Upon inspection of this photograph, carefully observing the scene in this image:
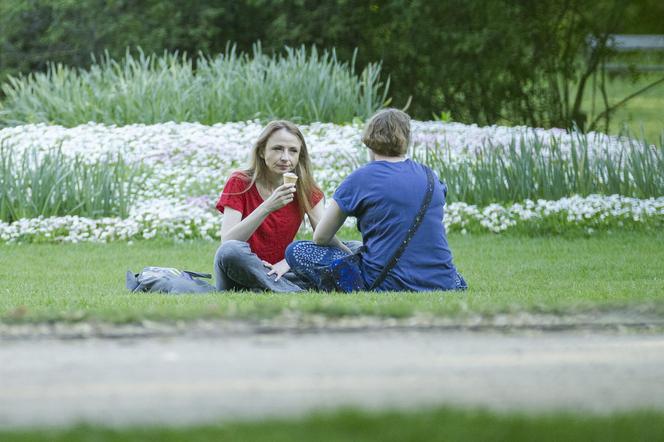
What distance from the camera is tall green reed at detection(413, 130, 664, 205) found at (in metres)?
9.79

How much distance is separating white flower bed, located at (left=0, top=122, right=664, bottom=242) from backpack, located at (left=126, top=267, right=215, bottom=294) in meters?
2.80

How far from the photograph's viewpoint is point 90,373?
3568 mm

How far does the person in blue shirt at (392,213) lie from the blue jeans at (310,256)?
0.07ft

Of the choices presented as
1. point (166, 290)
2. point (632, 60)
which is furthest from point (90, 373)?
point (632, 60)

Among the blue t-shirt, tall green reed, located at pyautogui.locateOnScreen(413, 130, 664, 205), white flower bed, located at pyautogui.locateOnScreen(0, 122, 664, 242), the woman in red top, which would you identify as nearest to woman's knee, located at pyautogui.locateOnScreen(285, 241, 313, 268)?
the woman in red top

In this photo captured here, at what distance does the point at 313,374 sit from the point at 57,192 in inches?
262

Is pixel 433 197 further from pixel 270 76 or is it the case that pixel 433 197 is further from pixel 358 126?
pixel 270 76

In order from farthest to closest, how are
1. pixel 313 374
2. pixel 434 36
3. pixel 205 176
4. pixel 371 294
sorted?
pixel 434 36 < pixel 205 176 < pixel 371 294 < pixel 313 374

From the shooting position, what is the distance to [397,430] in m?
2.86

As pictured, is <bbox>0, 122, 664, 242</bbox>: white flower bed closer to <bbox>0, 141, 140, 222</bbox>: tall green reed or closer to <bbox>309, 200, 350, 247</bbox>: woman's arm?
<bbox>0, 141, 140, 222</bbox>: tall green reed

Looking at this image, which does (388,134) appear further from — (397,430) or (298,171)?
(397,430)

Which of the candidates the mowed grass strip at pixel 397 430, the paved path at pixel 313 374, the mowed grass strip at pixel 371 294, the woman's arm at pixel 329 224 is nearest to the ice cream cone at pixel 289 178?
the woman's arm at pixel 329 224

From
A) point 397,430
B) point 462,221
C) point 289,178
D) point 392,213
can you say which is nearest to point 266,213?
point 289,178

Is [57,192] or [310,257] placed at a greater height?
[310,257]
